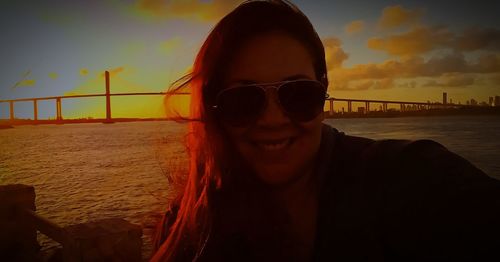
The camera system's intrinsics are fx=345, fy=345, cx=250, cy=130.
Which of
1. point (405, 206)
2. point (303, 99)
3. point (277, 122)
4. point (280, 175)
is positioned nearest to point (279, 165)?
point (280, 175)

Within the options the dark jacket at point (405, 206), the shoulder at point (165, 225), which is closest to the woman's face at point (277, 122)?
the dark jacket at point (405, 206)

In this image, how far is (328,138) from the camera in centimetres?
137

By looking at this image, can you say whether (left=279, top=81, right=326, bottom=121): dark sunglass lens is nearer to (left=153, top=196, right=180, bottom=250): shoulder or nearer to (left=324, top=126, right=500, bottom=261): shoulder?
(left=324, top=126, right=500, bottom=261): shoulder

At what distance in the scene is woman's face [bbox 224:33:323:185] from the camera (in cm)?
141

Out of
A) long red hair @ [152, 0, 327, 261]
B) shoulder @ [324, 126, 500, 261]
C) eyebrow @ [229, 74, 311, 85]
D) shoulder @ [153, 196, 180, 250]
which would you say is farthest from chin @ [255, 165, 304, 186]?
shoulder @ [153, 196, 180, 250]

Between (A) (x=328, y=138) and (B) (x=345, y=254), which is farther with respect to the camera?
(A) (x=328, y=138)

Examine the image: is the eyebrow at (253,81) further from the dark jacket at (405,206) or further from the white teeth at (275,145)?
the dark jacket at (405,206)

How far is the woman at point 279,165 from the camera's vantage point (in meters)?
1.07

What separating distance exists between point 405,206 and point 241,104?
0.71 meters

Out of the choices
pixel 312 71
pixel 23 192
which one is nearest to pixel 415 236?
pixel 312 71

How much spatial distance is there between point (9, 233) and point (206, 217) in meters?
3.55

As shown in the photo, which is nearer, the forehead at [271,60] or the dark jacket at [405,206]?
the dark jacket at [405,206]

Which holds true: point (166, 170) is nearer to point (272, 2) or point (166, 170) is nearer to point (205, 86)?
point (205, 86)

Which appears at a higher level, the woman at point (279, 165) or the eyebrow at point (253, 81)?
the eyebrow at point (253, 81)
